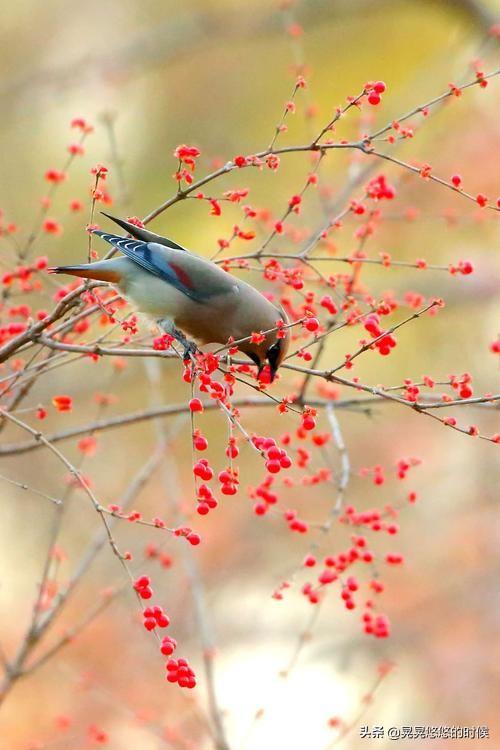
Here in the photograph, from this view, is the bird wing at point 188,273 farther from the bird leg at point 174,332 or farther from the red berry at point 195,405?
the red berry at point 195,405

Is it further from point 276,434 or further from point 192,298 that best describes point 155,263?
point 276,434

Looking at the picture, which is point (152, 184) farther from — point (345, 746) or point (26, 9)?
point (345, 746)

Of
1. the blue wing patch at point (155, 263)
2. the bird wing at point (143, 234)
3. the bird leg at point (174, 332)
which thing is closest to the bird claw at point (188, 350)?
the bird leg at point (174, 332)

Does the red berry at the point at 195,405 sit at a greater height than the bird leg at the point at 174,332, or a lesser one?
lesser

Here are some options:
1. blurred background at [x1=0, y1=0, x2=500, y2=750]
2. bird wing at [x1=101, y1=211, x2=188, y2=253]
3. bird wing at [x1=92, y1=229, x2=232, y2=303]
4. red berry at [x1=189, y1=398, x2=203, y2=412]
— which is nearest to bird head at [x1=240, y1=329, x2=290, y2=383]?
bird wing at [x1=92, y1=229, x2=232, y2=303]

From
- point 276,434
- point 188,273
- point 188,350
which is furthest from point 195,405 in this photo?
point 276,434

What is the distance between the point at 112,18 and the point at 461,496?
→ 765cm

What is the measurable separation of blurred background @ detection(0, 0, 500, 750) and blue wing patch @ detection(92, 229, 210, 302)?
147cm

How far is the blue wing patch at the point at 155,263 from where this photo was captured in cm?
462

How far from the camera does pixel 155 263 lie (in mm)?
4883

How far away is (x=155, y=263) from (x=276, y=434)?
17.0 feet

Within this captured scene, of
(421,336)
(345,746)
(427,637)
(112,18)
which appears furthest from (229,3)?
(345,746)

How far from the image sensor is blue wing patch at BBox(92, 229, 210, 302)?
462cm

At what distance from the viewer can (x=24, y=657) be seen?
4.52 metres
